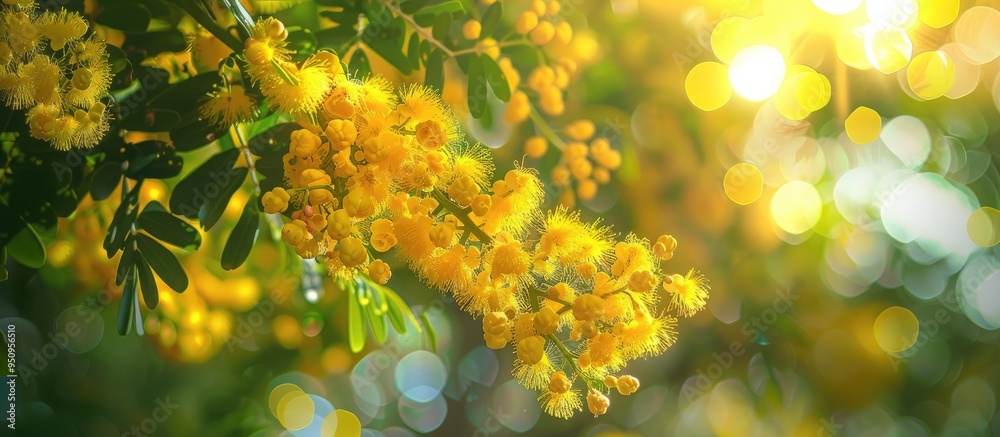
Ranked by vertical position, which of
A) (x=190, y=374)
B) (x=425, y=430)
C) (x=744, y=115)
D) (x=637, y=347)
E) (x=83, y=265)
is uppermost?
(x=637, y=347)

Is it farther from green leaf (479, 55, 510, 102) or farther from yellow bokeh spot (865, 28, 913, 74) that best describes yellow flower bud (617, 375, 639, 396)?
yellow bokeh spot (865, 28, 913, 74)

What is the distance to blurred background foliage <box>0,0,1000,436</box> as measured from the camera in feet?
3.12

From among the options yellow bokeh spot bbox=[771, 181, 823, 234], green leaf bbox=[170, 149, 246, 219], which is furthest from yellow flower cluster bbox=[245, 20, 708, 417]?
yellow bokeh spot bbox=[771, 181, 823, 234]

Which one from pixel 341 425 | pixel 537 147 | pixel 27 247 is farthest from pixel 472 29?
pixel 341 425

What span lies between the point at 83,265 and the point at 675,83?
0.94 meters

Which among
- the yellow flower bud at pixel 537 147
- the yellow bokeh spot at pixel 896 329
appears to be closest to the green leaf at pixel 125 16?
the yellow flower bud at pixel 537 147

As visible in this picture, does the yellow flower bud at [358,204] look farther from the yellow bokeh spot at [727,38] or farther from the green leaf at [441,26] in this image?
the yellow bokeh spot at [727,38]

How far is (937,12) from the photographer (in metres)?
1.36

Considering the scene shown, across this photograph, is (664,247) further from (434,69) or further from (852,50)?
(852,50)

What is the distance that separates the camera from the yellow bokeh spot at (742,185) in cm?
126

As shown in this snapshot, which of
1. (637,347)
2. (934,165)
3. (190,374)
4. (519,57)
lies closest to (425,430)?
(190,374)

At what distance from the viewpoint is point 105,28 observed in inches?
23.5

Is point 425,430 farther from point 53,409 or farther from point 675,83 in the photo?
point 675,83

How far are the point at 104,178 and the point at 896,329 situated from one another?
132 centimetres
